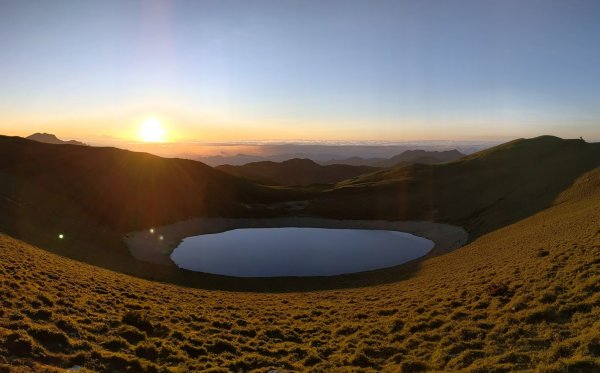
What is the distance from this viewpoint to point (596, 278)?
1883 centimetres

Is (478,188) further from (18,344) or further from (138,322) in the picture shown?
(18,344)

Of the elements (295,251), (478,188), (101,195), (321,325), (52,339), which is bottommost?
(295,251)

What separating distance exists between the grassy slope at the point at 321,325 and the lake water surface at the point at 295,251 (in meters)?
28.0

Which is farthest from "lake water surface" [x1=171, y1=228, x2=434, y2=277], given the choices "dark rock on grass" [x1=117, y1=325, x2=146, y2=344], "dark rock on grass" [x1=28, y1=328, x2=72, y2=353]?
"dark rock on grass" [x1=28, y1=328, x2=72, y2=353]

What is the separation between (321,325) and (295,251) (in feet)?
162

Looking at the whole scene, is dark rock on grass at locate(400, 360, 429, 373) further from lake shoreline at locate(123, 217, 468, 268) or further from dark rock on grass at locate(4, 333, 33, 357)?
lake shoreline at locate(123, 217, 468, 268)

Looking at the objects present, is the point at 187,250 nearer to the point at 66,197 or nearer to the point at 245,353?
the point at 66,197

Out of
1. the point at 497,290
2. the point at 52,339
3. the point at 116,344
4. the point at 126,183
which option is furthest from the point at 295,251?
the point at 52,339

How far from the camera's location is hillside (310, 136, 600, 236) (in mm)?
80562

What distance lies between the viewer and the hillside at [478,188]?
80.6m

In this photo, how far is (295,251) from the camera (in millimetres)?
71688

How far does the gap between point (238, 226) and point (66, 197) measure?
4029cm

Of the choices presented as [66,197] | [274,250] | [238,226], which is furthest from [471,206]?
[66,197]

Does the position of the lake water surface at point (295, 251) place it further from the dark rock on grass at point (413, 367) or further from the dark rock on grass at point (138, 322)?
the dark rock on grass at point (413, 367)
